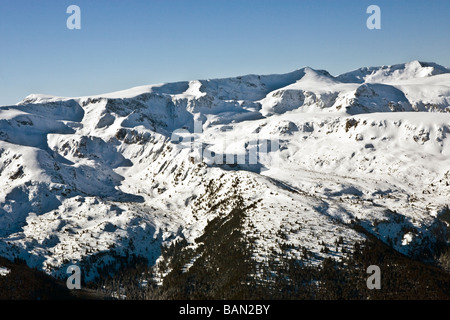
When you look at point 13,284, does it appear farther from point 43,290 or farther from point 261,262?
point 261,262

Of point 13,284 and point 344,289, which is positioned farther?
point 13,284

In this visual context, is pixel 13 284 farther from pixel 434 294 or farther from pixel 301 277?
pixel 434 294
